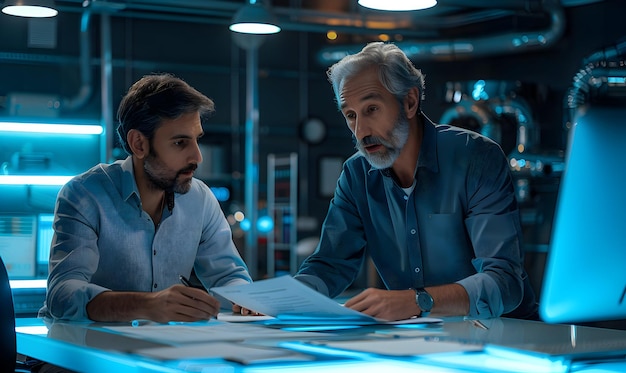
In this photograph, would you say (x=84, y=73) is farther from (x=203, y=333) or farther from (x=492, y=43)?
(x=203, y=333)

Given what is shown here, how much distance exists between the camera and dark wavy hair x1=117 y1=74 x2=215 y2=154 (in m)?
2.84

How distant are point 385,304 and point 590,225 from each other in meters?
0.89

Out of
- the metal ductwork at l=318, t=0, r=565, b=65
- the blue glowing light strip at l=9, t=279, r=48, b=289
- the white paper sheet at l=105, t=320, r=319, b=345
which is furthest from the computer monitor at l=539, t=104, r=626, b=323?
the metal ductwork at l=318, t=0, r=565, b=65

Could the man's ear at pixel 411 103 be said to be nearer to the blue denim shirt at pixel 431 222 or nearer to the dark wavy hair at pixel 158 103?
the blue denim shirt at pixel 431 222

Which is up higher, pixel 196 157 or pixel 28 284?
pixel 196 157

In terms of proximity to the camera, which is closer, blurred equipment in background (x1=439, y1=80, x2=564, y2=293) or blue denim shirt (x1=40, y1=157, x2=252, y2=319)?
blue denim shirt (x1=40, y1=157, x2=252, y2=319)

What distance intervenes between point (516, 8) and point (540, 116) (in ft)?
3.21

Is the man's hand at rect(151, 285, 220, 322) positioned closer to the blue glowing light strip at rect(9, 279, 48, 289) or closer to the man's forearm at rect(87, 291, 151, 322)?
the man's forearm at rect(87, 291, 151, 322)

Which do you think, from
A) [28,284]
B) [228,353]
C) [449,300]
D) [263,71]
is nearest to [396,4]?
[449,300]

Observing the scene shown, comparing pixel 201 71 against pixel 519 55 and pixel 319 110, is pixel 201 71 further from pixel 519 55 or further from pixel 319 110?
pixel 519 55

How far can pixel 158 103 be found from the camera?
2.85 m

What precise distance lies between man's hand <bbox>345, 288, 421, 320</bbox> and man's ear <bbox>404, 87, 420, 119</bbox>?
2.47ft

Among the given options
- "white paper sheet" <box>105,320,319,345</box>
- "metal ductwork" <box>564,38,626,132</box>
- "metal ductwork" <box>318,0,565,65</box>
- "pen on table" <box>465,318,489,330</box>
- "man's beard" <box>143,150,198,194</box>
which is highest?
"metal ductwork" <box>318,0,565,65</box>

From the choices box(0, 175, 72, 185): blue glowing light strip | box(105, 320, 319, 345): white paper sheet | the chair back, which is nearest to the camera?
box(105, 320, 319, 345): white paper sheet
